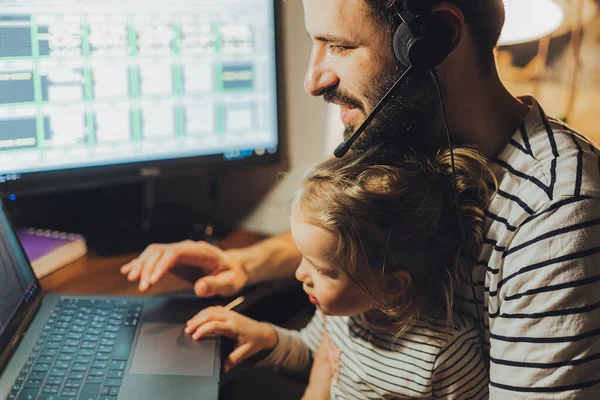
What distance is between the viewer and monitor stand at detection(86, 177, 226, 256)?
→ 117cm

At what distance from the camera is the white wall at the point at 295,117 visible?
1205mm

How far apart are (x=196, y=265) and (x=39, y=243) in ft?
1.09

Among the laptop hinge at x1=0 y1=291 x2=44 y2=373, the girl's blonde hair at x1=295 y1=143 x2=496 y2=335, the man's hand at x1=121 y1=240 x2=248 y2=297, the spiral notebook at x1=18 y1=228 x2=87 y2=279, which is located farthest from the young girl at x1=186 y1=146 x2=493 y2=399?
the spiral notebook at x1=18 y1=228 x2=87 y2=279

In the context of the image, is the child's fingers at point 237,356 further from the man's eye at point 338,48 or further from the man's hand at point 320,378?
the man's eye at point 338,48

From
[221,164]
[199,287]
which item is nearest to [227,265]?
[199,287]

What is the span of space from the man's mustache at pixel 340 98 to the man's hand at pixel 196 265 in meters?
0.35

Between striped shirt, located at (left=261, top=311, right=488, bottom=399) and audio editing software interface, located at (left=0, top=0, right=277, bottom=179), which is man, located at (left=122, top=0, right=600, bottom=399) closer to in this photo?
striped shirt, located at (left=261, top=311, right=488, bottom=399)

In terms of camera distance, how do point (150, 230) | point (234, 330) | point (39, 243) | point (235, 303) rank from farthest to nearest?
point (150, 230)
point (39, 243)
point (235, 303)
point (234, 330)

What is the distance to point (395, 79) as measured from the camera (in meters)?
0.75

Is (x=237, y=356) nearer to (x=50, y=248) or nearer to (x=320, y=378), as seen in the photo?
(x=320, y=378)


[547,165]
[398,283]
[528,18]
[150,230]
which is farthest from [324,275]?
[528,18]

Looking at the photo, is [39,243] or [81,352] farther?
[39,243]

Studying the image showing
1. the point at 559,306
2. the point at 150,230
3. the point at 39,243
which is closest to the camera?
the point at 559,306

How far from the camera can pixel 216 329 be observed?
0.86 meters
